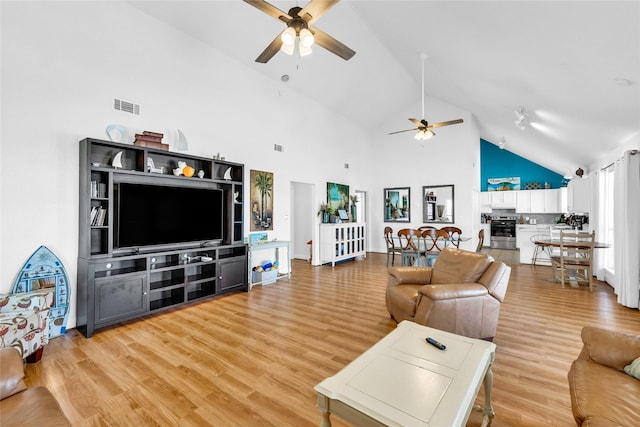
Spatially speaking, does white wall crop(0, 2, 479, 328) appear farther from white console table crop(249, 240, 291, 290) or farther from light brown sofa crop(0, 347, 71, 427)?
light brown sofa crop(0, 347, 71, 427)

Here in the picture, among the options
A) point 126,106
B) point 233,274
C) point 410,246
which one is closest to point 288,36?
point 126,106

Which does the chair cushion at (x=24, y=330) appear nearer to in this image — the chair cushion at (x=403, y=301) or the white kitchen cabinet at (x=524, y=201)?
the chair cushion at (x=403, y=301)

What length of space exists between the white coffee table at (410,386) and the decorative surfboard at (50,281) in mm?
3392

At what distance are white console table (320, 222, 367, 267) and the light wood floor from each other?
Result: 2.51 m

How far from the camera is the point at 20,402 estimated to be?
1.33 m

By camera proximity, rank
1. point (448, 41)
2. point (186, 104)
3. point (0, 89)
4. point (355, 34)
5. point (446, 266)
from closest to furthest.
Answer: point (0, 89) → point (446, 266) → point (448, 41) → point (186, 104) → point (355, 34)

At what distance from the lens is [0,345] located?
7.17 ft

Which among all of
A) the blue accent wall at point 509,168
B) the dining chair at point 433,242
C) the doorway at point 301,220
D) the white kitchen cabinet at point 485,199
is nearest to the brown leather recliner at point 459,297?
the dining chair at point 433,242

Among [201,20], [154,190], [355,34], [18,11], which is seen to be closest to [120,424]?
[154,190]

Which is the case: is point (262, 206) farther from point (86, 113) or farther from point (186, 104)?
point (86, 113)

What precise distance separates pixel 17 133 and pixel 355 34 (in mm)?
5267

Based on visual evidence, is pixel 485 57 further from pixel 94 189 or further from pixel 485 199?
pixel 485 199

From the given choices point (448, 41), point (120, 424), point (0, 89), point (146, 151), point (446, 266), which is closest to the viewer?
point (120, 424)

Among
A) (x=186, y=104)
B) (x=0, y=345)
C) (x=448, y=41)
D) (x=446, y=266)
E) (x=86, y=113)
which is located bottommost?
(x=0, y=345)
